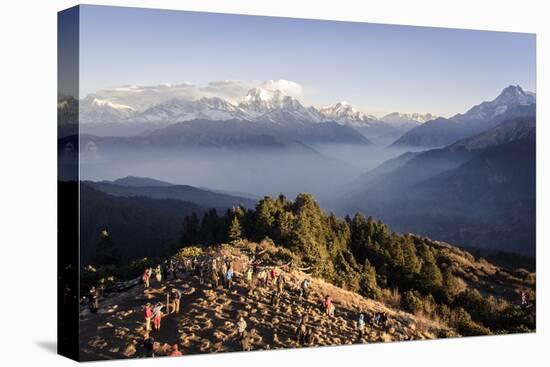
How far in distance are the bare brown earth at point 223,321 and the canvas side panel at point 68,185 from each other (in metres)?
0.51

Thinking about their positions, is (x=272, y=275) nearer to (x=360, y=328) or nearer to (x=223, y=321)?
(x=223, y=321)

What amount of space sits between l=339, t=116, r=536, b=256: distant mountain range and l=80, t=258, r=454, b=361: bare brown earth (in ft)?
6.62

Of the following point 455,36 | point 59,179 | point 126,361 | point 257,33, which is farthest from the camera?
point 455,36

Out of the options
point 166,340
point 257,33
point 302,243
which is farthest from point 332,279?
point 257,33

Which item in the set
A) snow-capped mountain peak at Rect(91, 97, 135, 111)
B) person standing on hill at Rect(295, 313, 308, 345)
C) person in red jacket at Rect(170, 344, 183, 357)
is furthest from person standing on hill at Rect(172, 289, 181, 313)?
snow-capped mountain peak at Rect(91, 97, 135, 111)

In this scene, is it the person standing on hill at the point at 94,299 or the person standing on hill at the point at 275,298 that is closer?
the person standing on hill at the point at 94,299

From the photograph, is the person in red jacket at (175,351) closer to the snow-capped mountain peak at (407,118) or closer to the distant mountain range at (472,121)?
the snow-capped mountain peak at (407,118)

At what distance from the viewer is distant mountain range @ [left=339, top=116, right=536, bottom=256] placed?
19641mm

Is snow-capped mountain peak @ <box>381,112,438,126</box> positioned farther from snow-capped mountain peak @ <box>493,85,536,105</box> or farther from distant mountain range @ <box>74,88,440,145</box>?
snow-capped mountain peak @ <box>493,85,536,105</box>

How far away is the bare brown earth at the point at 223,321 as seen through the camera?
52.5 feet

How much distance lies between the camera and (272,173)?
60.3 ft

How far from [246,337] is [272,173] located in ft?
10.4

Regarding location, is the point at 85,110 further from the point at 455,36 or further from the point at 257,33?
the point at 455,36

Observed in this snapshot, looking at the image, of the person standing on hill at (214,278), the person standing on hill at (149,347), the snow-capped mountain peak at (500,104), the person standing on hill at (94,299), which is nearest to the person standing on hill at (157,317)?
the person standing on hill at (149,347)
